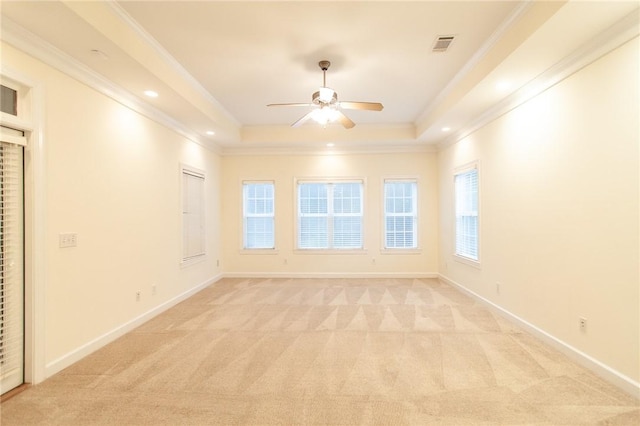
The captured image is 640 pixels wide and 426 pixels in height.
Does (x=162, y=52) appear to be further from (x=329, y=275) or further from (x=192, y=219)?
(x=329, y=275)

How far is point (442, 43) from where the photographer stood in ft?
10.6

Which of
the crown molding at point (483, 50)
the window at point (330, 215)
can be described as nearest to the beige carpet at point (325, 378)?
the window at point (330, 215)

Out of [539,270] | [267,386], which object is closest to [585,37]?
[539,270]

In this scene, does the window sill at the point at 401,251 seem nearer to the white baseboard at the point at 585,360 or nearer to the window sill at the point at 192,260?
the white baseboard at the point at 585,360

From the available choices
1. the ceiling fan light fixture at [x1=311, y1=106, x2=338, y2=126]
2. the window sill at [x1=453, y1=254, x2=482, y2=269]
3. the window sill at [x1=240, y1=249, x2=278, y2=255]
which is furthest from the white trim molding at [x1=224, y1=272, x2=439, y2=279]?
the ceiling fan light fixture at [x1=311, y1=106, x2=338, y2=126]

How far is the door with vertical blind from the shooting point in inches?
94.9

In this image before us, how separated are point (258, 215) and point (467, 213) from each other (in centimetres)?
410

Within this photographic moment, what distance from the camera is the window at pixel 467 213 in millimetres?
5078

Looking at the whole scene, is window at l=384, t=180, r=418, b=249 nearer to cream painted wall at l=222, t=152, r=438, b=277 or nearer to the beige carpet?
cream painted wall at l=222, t=152, r=438, b=277

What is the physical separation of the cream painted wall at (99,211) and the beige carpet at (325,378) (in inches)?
13.6

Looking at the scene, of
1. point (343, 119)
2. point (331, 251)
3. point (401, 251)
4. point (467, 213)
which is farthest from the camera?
point (331, 251)

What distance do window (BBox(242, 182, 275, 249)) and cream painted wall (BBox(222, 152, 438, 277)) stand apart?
13 centimetres

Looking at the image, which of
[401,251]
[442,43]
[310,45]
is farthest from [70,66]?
[401,251]

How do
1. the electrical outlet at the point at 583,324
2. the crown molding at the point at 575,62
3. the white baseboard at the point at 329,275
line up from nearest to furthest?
1. the crown molding at the point at 575,62
2. the electrical outlet at the point at 583,324
3. the white baseboard at the point at 329,275
